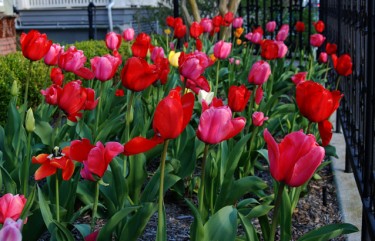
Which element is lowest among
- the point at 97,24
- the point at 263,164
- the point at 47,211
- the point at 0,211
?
the point at 97,24

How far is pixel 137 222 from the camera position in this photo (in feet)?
6.81

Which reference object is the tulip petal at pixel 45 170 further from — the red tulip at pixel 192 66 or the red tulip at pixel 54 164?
the red tulip at pixel 192 66

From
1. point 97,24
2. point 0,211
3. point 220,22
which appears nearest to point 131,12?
point 97,24

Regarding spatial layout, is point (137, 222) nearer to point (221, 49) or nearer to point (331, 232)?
point (331, 232)

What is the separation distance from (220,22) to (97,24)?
12.3 metres

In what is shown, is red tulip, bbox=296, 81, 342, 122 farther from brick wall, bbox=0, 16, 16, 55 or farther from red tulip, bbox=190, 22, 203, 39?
brick wall, bbox=0, 16, 16, 55

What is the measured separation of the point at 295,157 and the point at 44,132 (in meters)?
2.14

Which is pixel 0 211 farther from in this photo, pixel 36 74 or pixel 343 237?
pixel 36 74

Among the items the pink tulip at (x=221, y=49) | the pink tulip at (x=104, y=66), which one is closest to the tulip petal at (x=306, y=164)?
the pink tulip at (x=104, y=66)

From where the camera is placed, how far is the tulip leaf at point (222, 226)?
194 cm

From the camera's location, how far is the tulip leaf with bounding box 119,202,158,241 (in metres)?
2.06

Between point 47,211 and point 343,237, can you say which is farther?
point 343,237

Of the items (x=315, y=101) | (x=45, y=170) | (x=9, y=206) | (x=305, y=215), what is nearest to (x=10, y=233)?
(x=9, y=206)

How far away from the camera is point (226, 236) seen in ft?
6.35
